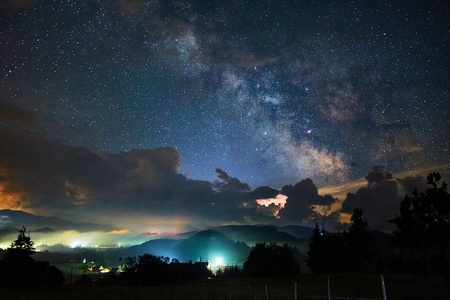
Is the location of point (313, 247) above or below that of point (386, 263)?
above

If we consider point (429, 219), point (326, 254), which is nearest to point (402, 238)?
point (429, 219)

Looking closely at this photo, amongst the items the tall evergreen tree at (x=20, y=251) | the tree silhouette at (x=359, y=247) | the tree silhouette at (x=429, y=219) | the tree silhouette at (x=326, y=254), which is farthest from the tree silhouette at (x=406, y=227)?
the tall evergreen tree at (x=20, y=251)

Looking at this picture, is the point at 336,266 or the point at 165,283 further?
the point at 336,266

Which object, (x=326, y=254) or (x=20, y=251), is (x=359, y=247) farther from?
(x=20, y=251)

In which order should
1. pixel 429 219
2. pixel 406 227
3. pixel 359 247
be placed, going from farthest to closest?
pixel 359 247 < pixel 406 227 < pixel 429 219

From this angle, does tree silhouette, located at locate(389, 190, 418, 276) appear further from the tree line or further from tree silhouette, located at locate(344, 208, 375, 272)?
tree silhouette, located at locate(344, 208, 375, 272)

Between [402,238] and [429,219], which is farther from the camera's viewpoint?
[402,238]

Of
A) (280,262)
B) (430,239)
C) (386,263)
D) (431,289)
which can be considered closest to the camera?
(431,289)

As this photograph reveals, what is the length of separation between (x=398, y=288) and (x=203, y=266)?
70912mm

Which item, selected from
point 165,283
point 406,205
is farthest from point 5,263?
point 406,205

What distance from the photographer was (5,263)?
53.5 m

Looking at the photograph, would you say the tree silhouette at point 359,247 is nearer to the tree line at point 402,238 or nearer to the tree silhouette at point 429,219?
the tree line at point 402,238

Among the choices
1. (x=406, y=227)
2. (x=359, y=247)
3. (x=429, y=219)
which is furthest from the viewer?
(x=359, y=247)

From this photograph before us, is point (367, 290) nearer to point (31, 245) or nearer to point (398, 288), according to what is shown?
point (398, 288)
